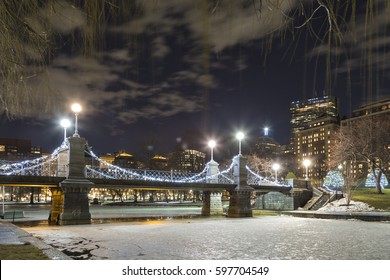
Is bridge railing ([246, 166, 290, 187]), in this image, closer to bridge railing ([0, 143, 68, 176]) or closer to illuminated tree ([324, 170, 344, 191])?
illuminated tree ([324, 170, 344, 191])

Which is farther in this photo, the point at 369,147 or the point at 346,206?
the point at 369,147

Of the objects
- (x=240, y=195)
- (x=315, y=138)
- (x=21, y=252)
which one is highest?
(x=315, y=138)

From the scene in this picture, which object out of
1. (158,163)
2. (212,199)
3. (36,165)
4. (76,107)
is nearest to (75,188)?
(36,165)

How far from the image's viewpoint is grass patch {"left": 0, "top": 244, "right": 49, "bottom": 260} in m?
8.86

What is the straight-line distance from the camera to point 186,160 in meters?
80.9

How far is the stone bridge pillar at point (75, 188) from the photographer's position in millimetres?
27141

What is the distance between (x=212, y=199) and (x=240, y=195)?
5.16m

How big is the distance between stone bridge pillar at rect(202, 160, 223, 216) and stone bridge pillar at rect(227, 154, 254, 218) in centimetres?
347

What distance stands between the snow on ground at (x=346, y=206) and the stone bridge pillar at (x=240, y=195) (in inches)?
402

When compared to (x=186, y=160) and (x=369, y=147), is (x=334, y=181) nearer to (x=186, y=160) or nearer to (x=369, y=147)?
(x=369, y=147)

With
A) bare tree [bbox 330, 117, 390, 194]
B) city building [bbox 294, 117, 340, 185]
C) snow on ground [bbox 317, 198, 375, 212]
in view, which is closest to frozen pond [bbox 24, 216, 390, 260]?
snow on ground [bbox 317, 198, 375, 212]

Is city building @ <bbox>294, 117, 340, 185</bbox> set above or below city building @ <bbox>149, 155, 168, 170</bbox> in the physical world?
above
